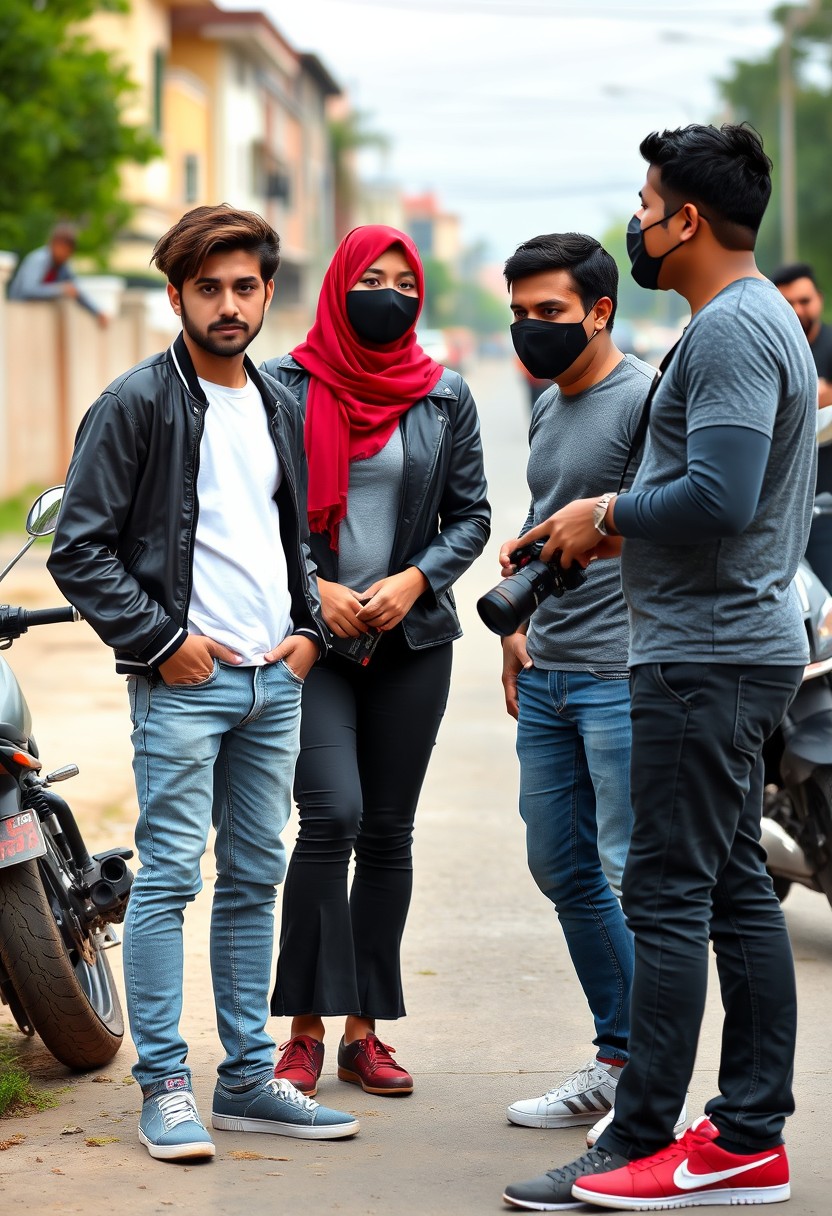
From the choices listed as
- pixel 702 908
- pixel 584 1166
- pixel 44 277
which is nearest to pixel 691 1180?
pixel 584 1166

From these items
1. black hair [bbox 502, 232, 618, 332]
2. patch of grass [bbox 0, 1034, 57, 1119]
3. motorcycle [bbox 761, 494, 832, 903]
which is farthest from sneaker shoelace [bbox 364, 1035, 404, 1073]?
black hair [bbox 502, 232, 618, 332]

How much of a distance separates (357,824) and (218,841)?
13.1 inches

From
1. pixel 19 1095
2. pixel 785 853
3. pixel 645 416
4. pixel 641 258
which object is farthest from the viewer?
pixel 785 853

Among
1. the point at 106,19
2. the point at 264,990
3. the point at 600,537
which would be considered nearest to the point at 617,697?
the point at 600,537

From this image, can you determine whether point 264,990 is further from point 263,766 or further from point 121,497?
point 121,497

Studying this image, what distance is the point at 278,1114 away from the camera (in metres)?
4.08

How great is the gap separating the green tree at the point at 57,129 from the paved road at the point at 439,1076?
44.2ft

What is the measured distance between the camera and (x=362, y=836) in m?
4.50

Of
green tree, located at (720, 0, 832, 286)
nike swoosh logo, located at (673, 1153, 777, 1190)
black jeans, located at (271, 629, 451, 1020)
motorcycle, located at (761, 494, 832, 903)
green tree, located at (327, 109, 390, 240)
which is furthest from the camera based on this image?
green tree, located at (327, 109, 390, 240)

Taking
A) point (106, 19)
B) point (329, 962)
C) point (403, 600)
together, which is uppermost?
point (106, 19)

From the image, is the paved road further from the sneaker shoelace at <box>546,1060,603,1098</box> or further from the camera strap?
the camera strap

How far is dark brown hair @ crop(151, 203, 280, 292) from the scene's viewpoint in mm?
3951

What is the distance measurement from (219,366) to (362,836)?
1220mm

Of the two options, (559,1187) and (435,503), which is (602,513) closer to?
(435,503)
